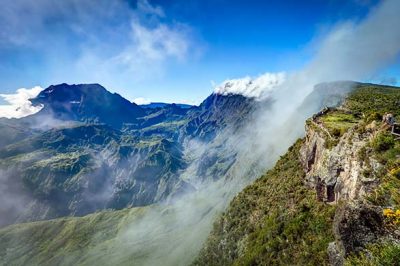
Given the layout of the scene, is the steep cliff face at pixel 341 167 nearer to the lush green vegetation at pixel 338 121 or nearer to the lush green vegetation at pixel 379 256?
the lush green vegetation at pixel 338 121

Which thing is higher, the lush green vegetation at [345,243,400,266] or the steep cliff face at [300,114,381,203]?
the steep cliff face at [300,114,381,203]

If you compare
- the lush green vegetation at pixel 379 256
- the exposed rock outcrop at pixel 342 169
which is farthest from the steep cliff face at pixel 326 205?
the exposed rock outcrop at pixel 342 169

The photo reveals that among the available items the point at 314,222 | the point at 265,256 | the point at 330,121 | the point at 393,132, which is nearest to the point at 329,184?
the point at 314,222

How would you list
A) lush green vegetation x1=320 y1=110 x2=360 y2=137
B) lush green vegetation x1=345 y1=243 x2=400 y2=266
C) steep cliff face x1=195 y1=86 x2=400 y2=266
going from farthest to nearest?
lush green vegetation x1=320 y1=110 x2=360 y2=137 < steep cliff face x1=195 y1=86 x2=400 y2=266 < lush green vegetation x1=345 y1=243 x2=400 y2=266

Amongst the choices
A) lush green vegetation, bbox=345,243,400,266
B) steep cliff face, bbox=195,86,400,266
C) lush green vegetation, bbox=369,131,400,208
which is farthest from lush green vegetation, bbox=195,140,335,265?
lush green vegetation, bbox=345,243,400,266

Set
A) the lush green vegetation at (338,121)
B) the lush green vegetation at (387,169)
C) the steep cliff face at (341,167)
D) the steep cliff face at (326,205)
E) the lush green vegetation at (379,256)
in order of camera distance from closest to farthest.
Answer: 1. the lush green vegetation at (379,256)
2. the steep cliff face at (326,205)
3. the lush green vegetation at (387,169)
4. the steep cliff face at (341,167)
5. the lush green vegetation at (338,121)

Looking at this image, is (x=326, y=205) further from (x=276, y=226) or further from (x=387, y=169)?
(x=387, y=169)

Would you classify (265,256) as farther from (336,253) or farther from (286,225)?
(336,253)

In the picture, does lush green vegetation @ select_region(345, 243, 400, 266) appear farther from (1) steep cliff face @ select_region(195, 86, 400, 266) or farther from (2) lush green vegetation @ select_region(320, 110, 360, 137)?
(2) lush green vegetation @ select_region(320, 110, 360, 137)

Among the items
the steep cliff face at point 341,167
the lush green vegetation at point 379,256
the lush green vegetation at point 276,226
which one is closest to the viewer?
the lush green vegetation at point 379,256
